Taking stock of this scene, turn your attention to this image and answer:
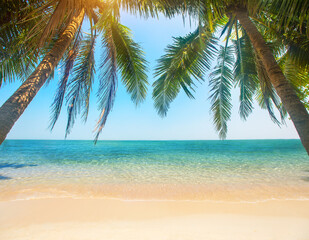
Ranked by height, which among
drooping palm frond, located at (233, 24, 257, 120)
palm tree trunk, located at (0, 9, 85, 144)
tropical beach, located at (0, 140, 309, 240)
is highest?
drooping palm frond, located at (233, 24, 257, 120)

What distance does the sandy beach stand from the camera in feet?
8.65

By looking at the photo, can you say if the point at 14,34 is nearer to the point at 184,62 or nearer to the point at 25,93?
the point at 25,93

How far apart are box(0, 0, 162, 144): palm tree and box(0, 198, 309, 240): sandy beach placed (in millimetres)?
1605

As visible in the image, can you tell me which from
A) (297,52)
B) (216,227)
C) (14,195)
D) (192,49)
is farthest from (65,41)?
(14,195)

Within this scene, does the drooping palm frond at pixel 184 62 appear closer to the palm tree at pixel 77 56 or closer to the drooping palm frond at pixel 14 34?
the palm tree at pixel 77 56

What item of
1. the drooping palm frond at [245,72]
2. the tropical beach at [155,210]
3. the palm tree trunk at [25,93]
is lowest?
the tropical beach at [155,210]

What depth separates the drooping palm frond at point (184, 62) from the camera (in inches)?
186

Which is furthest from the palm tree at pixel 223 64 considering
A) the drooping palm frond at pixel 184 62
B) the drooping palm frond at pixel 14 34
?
the drooping palm frond at pixel 14 34

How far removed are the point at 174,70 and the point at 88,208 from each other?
3968 millimetres

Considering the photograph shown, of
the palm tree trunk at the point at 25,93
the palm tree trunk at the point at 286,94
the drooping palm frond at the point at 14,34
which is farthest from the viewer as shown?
the drooping palm frond at the point at 14,34

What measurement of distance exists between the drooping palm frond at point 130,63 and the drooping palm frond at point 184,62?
0.49m

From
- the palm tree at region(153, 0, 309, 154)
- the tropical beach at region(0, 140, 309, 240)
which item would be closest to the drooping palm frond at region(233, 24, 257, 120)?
the palm tree at region(153, 0, 309, 154)

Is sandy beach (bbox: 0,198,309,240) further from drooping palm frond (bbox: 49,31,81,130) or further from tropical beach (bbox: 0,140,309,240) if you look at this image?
drooping palm frond (bbox: 49,31,81,130)

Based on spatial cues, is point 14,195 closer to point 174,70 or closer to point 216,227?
point 216,227
